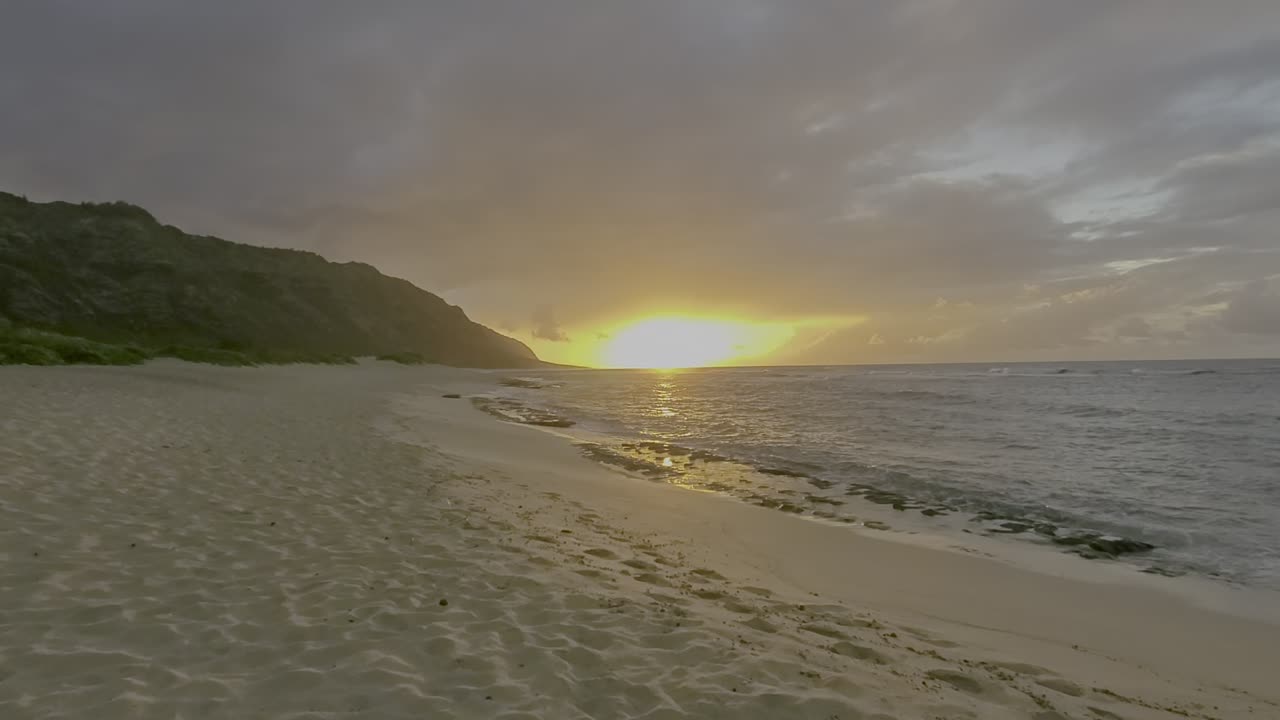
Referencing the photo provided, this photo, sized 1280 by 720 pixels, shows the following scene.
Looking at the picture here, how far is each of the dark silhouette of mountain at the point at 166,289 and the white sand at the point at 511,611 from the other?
56.1m

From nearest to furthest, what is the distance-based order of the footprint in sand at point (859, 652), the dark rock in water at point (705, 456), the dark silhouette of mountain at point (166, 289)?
the footprint in sand at point (859, 652), the dark rock in water at point (705, 456), the dark silhouette of mountain at point (166, 289)

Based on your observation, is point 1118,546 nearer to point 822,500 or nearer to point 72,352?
point 822,500

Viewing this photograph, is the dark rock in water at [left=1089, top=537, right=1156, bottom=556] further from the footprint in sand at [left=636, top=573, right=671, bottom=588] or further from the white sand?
the footprint in sand at [left=636, top=573, right=671, bottom=588]

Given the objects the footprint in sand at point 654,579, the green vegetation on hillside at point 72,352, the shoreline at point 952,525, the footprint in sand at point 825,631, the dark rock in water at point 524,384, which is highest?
the green vegetation on hillside at point 72,352

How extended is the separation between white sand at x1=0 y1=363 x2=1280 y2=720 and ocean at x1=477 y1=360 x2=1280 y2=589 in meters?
2.24

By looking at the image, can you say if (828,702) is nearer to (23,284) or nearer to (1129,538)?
(1129,538)

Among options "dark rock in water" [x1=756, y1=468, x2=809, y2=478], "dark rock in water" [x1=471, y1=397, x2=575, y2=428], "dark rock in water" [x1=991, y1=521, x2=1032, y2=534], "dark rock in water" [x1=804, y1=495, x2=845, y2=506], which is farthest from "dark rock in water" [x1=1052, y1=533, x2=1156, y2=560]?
"dark rock in water" [x1=471, y1=397, x2=575, y2=428]

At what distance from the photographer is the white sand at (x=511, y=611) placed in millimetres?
4742

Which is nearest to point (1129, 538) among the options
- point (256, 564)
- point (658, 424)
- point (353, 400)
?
point (256, 564)

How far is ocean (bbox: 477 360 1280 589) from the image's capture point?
487 inches

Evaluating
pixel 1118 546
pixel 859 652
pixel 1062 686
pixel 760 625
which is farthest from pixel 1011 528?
pixel 760 625

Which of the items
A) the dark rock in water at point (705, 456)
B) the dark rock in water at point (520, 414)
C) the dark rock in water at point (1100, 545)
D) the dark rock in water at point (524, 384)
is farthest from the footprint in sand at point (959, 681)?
the dark rock in water at point (524, 384)

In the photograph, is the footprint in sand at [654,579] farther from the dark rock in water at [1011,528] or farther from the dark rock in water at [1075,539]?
the dark rock in water at [1075,539]

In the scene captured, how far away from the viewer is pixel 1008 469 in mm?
19000
